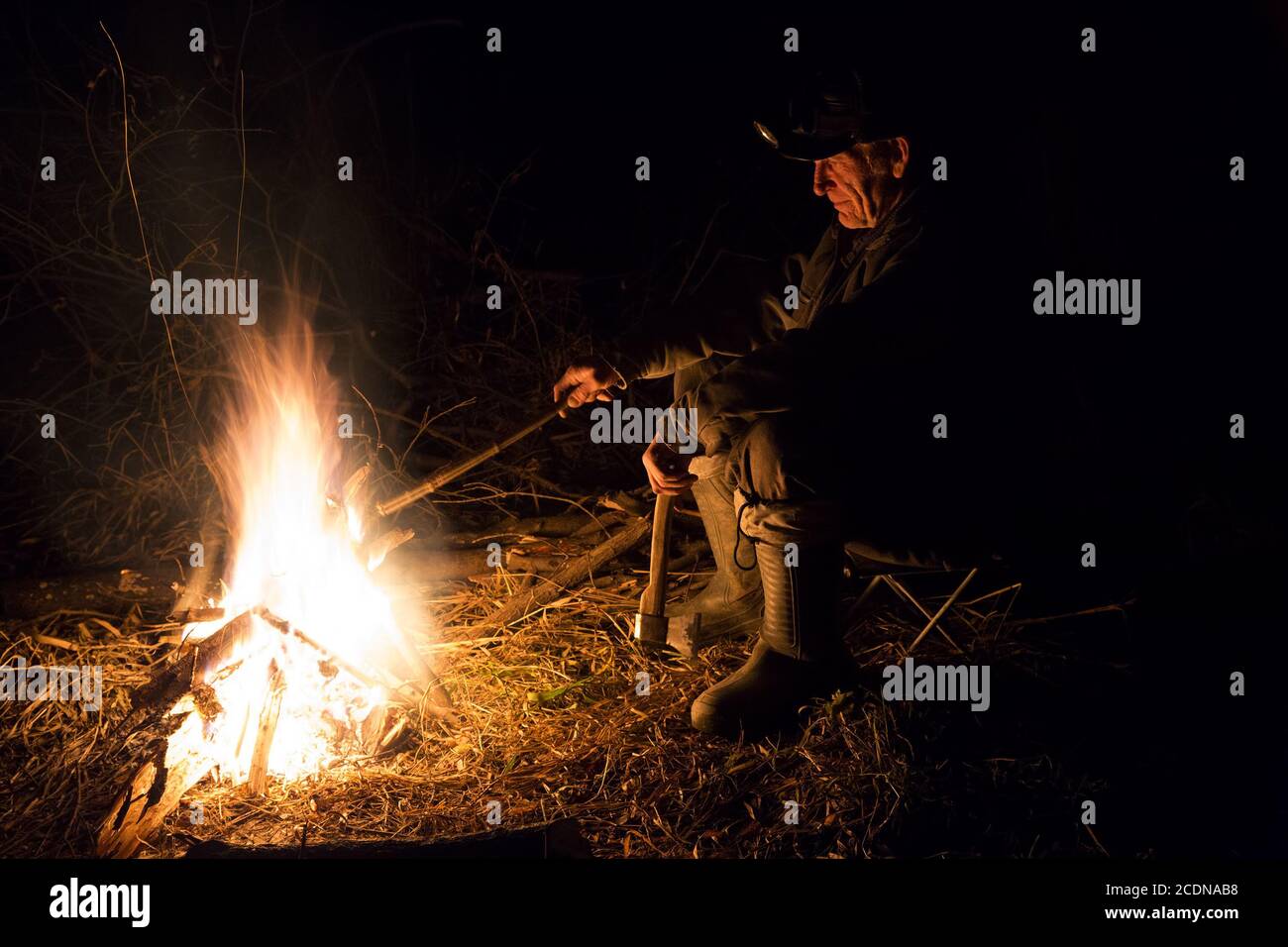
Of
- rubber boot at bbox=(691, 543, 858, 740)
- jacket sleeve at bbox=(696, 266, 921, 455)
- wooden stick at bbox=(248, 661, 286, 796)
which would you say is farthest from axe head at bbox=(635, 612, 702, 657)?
wooden stick at bbox=(248, 661, 286, 796)

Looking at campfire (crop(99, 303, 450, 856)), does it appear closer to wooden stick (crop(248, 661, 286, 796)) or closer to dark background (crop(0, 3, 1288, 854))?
wooden stick (crop(248, 661, 286, 796))

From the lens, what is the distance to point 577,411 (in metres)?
5.15

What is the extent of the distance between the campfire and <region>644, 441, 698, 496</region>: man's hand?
3.05 feet

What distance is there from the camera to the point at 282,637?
123 inches

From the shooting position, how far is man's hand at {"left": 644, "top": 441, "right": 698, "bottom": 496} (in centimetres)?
338

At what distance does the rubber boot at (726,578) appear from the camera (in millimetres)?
3592

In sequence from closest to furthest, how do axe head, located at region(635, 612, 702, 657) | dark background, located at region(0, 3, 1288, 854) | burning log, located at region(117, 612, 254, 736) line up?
1. burning log, located at region(117, 612, 254, 736)
2. axe head, located at region(635, 612, 702, 657)
3. dark background, located at region(0, 3, 1288, 854)

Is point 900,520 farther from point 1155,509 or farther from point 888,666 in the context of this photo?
point 1155,509

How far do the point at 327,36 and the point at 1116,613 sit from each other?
463 centimetres

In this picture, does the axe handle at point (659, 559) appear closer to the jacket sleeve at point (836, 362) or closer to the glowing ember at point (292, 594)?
the jacket sleeve at point (836, 362)

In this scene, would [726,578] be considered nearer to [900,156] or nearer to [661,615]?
[661,615]
